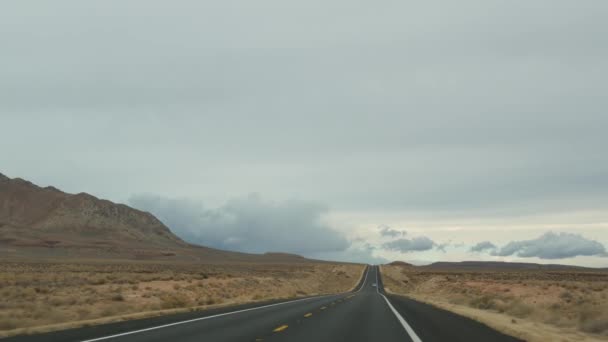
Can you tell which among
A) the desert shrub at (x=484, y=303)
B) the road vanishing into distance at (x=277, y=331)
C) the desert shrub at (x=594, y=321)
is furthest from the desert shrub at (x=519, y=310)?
the road vanishing into distance at (x=277, y=331)

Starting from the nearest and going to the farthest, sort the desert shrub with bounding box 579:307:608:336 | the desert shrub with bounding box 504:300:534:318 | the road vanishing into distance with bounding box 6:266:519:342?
the road vanishing into distance with bounding box 6:266:519:342 → the desert shrub with bounding box 579:307:608:336 → the desert shrub with bounding box 504:300:534:318

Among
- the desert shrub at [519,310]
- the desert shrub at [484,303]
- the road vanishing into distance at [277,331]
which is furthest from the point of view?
the desert shrub at [484,303]

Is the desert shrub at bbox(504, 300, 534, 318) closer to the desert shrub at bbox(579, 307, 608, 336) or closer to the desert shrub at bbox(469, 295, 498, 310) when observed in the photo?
the desert shrub at bbox(469, 295, 498, 310)

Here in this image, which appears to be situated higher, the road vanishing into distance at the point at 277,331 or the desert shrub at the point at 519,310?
the desert shrub at the point at 519,310

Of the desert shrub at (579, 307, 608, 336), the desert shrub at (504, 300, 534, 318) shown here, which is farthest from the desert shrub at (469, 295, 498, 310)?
the desert shrub at (579, 307, 608, 336)

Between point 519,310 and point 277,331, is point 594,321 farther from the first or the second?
point 277,331

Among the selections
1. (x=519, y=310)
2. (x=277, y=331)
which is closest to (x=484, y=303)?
(x=519, y=310)

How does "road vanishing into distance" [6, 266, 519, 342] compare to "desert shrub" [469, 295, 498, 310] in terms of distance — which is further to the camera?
"desert shrub" [469, 295, 498, 310]

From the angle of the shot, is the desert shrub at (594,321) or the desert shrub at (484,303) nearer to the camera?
the desert shrub at (594,321)

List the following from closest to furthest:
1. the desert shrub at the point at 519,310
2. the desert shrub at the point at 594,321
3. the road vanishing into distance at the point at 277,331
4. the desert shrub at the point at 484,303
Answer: the road vanishing into distance at the point at 277,331 → the desert shrub at the point at 594,321 → the desert shrub at the point at 519,310 → the desert shrub at the point at 484,303

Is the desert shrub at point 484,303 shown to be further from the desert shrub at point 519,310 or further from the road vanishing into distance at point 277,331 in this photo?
the road vanishing into distance at point 277,331

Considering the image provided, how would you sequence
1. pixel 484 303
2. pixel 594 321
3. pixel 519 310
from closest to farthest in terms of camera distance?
pixel 594 321 → pixel 519 310 → pixel 484 303

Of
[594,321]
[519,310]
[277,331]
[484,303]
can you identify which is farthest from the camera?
[484,303]

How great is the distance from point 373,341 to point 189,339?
443cm
